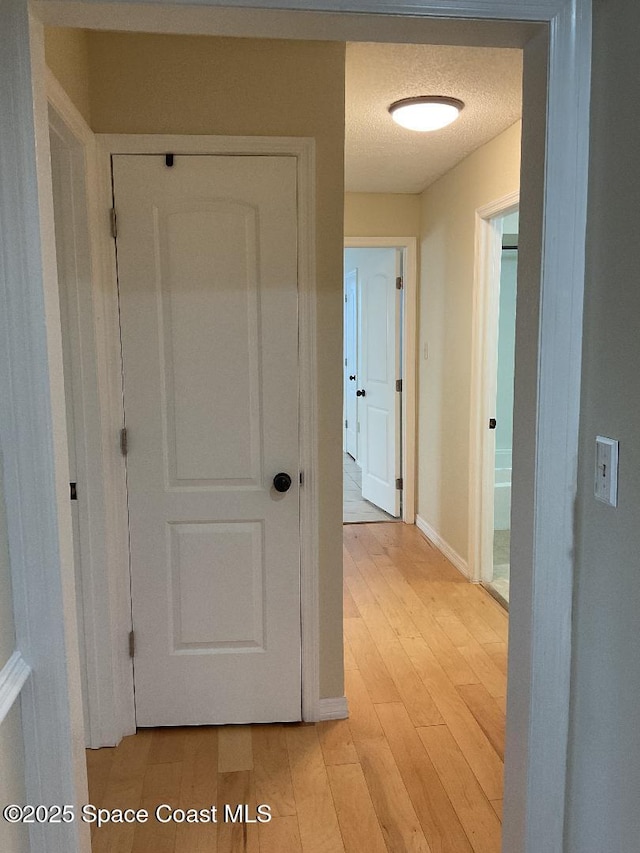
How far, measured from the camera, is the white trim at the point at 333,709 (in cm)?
246

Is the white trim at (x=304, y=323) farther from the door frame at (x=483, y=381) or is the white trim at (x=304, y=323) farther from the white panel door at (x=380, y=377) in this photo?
the white panel door at (x=380, y=377)

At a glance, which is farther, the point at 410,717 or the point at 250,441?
the point at 410,717

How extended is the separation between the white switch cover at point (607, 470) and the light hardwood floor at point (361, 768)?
4.14 ft

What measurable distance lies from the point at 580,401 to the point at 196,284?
1.41 m

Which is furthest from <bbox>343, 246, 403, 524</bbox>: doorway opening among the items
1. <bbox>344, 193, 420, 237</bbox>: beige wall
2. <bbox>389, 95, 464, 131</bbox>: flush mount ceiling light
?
<bbox>389, 95, 464, 131</bbox>: flush mount ceiling light

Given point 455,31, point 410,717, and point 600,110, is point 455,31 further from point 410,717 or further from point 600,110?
point 410,717

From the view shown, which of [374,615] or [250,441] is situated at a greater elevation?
[250,441]

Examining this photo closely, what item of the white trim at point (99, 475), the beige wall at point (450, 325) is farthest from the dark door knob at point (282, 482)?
the beige wall at point (450, 325)

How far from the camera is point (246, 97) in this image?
2156mm

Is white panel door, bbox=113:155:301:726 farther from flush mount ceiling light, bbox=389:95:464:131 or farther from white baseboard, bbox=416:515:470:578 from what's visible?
white baseboard, bbox=416:515:470:578

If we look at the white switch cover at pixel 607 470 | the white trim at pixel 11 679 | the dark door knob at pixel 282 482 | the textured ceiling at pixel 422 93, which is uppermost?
the textured ceiling at pixel 422 93

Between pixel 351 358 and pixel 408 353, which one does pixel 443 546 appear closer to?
pixel 408 353

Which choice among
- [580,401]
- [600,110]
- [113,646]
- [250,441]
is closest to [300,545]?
[250,441]

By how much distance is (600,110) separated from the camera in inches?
44.7
